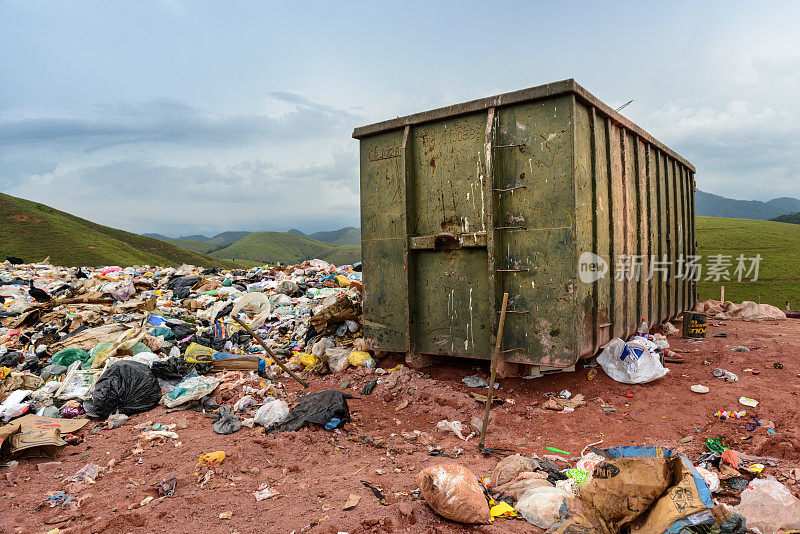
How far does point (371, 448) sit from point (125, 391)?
9.35 ft

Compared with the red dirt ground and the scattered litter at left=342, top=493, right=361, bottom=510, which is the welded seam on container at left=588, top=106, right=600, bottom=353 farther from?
the scattered litter at left=342, top=493, right=361, bottom=510

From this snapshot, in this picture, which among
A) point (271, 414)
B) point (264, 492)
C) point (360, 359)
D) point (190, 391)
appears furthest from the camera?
point (360, 359)

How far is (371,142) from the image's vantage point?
5.43 meters

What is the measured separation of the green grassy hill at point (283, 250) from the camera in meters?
113

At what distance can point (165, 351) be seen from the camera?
21.0 feet

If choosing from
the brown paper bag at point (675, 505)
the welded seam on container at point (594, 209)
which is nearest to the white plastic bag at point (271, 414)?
the brown paper bag at point (675, 505)

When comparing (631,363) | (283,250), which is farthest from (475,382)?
(283,250)

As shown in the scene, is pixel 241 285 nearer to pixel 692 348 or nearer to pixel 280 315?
pixel 280 315

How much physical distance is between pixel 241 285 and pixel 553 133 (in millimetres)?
7776

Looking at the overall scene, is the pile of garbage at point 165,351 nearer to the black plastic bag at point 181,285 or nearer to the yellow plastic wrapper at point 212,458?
the black plastic bag at point 181,285

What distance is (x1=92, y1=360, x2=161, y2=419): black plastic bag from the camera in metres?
4.73

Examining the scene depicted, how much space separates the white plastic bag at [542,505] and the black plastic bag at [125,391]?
4049 millimetres

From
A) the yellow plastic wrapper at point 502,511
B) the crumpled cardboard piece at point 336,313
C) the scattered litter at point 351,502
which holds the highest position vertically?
the crumpled cardboard piece at point 336,313

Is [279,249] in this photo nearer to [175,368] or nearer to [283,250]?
[283,250]
